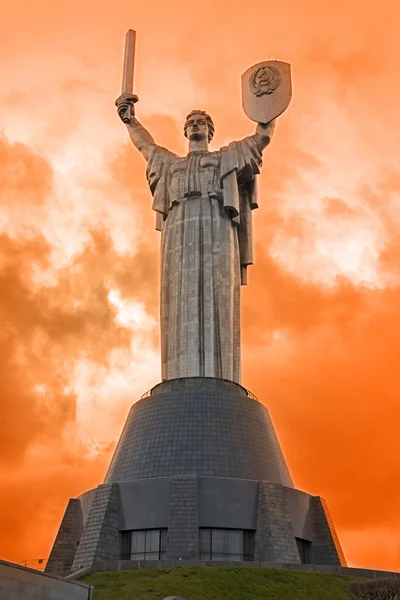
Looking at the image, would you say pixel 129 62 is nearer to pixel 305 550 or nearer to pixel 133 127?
pixel 133 127

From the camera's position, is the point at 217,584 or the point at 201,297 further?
the point at 201,297

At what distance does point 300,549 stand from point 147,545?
4.90 m

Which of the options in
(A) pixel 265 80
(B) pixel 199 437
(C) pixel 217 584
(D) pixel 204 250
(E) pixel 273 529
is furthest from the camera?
(A) pixel 265 80

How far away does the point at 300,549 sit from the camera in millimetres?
26812

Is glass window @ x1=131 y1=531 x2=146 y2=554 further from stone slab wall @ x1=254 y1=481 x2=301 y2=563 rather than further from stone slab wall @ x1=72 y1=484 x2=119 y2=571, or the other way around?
stone slab wall @ x1=254 y1=481 x2=301 y2=563

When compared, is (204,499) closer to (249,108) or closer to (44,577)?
(44,577)

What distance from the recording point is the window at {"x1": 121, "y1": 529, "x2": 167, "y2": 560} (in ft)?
83.2

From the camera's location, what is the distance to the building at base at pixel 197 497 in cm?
2528

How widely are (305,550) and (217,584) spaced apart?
6148 mm

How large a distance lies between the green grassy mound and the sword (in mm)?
19453

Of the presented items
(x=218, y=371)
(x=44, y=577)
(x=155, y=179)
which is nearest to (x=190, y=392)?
(x=218, y=371)

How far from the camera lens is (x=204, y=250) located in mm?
31828

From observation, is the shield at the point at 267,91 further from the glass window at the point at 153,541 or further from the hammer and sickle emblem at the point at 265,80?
the glass window at the point at 153,541

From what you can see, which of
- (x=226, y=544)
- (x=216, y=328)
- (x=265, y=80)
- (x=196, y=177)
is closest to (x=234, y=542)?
(x=226, y=544)
